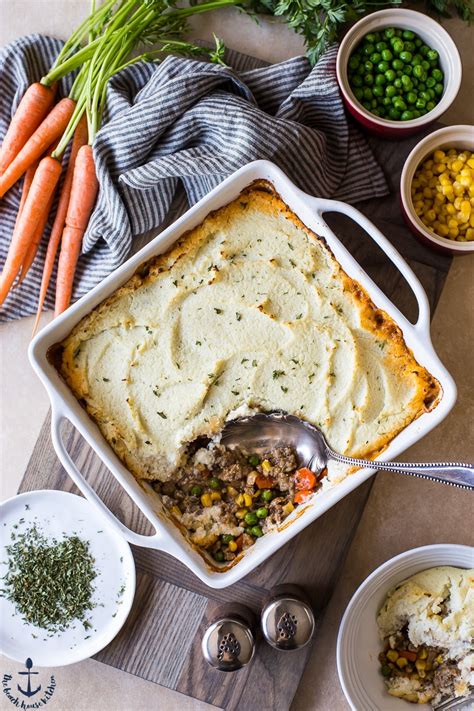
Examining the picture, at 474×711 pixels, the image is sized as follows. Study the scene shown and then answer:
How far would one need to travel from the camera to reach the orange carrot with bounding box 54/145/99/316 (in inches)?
122

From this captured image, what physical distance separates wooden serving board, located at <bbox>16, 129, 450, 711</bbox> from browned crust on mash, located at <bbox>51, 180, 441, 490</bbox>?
34cm

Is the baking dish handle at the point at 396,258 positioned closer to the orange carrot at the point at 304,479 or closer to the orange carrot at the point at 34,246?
the orange carrot at the point at 304,479

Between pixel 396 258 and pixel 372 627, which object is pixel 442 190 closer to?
pixel 396 258

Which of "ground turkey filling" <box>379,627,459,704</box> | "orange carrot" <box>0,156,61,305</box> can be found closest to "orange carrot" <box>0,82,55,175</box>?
"orange carrot" <box>0,156,61,305</box>

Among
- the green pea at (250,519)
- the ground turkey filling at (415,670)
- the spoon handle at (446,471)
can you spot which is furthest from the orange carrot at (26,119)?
the ground turkey filling at (415,670)

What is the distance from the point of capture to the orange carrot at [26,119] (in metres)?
3.13

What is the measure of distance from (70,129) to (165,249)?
0.83m

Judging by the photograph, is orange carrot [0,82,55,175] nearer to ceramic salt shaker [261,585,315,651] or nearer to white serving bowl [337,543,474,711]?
ceramic salt shaker [261,585,315,651]

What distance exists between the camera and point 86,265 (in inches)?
126

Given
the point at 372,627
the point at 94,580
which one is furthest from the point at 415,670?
the point at 94,580

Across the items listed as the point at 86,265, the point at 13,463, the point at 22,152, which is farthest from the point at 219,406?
the point at 22,152

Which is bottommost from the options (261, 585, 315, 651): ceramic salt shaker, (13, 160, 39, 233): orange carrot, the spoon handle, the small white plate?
(261, 585, 315, 651): ceramic salt shaker

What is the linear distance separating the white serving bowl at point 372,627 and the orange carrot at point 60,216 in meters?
1.83

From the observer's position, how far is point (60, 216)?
3.23 metres
